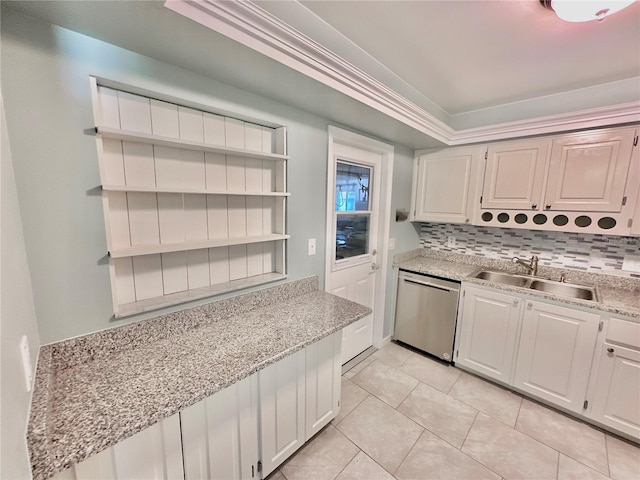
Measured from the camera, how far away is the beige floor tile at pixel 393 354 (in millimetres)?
2564

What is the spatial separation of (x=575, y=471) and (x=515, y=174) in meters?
2.02

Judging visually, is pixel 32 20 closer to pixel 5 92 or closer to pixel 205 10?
pixel 5 92

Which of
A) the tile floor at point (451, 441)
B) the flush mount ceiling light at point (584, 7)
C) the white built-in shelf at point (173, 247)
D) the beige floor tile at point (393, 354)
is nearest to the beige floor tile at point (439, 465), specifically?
the tile floor at point (451, 441)

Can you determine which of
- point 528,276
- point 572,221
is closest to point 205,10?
point 572,221

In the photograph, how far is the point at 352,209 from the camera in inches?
94.9

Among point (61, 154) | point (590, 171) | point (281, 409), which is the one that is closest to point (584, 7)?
point (590, 171)

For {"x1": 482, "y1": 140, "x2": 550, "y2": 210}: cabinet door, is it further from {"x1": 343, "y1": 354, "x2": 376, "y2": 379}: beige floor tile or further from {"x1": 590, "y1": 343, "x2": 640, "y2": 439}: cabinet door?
{"x1": 343, "y1": 354, "x2": 376, "y2": 379}: beige floor tile

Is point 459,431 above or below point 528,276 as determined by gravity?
below

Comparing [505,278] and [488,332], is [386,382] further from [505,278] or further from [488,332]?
[505,278]

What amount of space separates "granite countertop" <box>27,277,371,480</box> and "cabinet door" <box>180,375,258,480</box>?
180 mm

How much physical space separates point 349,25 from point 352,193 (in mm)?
1291

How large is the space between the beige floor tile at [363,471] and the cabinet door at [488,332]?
1311mm

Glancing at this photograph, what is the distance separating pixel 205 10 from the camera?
0.85m

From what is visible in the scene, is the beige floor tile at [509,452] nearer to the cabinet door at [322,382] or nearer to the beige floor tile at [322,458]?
the beige floor tile at [322,458]
